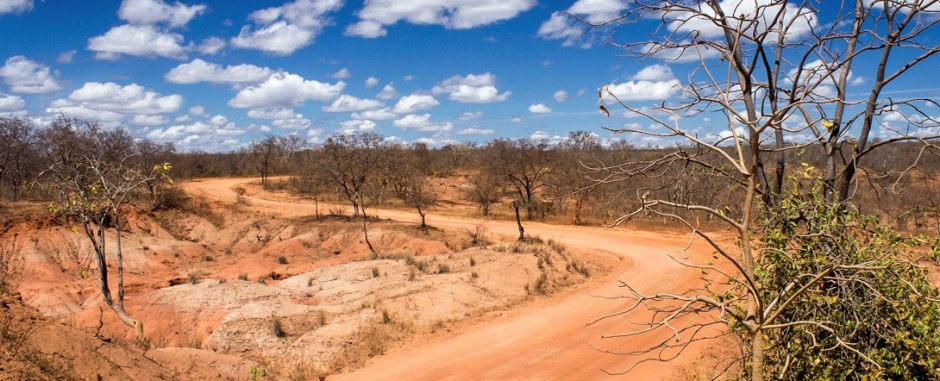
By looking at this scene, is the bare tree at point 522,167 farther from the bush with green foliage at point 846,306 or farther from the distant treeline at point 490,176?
the bush with green foliage at point 846,306

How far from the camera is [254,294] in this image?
14.2 metres

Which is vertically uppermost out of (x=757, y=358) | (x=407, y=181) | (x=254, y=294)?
(x=407, y=181)

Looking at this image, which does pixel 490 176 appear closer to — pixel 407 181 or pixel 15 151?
pixel 407 181

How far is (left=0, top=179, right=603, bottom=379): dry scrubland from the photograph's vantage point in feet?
24.8

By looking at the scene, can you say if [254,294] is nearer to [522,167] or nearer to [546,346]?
[546,346]

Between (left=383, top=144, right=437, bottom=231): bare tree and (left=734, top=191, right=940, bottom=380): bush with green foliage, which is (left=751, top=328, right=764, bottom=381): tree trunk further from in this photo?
(left=383, top=144, right=437, bottom=231): bare tree

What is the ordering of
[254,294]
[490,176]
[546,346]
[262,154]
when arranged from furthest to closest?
[262,154]
[490,176]
[254,294]
[546,346]

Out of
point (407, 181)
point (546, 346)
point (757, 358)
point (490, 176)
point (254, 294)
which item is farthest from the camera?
point (407, 181)

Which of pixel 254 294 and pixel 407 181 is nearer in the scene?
pixel 254 294

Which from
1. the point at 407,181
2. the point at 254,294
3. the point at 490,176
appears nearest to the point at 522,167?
the point at 490,176

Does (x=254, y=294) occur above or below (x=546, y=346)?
above

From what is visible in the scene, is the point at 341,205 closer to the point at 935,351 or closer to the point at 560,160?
the point at 560,160

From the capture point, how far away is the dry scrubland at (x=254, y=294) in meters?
7.56

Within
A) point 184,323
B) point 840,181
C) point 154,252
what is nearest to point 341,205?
point 154,252
